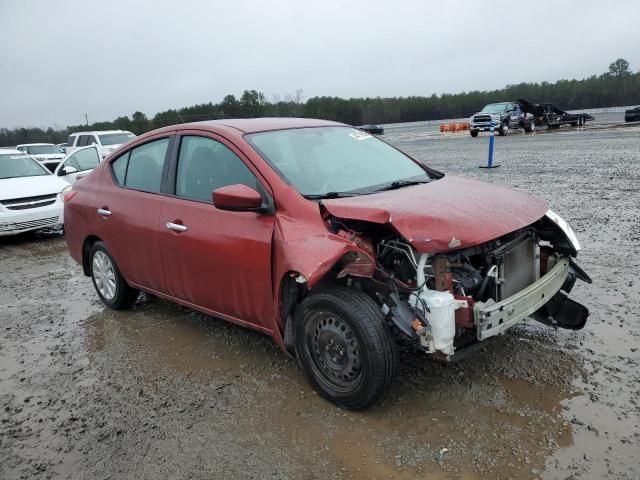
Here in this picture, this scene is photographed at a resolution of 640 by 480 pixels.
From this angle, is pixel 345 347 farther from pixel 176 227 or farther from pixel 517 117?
pixel 517 117

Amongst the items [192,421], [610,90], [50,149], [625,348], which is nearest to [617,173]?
[625,348]

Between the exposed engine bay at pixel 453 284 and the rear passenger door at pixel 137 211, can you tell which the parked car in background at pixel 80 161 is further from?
the exposed engine bay at pixel 453 284

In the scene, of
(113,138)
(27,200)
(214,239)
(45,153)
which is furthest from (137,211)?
(45,153)

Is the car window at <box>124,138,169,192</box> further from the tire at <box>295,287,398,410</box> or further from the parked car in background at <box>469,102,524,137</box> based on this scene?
the parked car in background at <box>469,102,524,137</box>

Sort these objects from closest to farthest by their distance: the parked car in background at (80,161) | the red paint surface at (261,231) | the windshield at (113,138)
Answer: the red paint surface at (261,231) → the parked car in background at (80,161) → the windshield at (113,138)

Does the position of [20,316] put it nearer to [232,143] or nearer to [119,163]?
[119,163]

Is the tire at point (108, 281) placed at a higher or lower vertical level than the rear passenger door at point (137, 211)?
lower

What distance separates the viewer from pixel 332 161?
393 centimetres

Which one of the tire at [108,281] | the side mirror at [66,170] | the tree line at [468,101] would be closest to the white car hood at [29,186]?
the side mirror at [66,170]

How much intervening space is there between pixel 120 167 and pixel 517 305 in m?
3.73

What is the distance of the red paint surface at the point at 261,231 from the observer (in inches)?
118

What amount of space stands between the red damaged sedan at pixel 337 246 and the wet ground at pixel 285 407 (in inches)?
12.7

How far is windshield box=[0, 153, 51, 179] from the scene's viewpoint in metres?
10.2

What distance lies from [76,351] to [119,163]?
5.81ft
